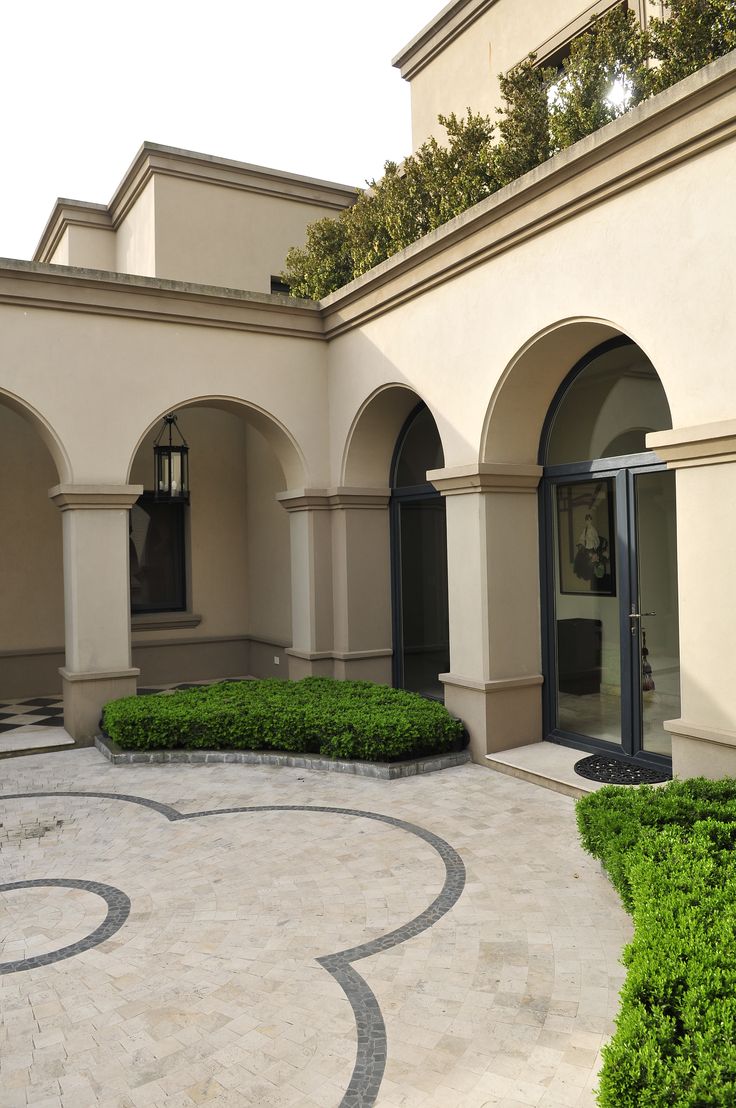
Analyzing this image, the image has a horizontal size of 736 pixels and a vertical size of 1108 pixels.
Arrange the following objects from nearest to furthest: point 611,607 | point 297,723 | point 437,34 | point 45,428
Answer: point 611,607, point 297,723, point 45,428, point 437,34

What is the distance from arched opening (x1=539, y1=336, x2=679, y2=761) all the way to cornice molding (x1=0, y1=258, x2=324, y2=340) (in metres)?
3.94

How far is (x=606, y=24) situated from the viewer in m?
7.95

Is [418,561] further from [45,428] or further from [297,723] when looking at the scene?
[45,428]

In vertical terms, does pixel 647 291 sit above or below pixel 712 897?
above

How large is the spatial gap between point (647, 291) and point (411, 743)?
4.48 m

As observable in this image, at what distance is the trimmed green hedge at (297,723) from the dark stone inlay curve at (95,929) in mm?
3088

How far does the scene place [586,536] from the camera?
26.7 ft

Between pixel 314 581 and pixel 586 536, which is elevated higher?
pixel 586 536

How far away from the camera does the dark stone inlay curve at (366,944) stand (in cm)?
346

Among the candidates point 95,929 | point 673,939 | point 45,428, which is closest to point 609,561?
point 673,939

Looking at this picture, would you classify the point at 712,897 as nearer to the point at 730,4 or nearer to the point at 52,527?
the point at 730,4

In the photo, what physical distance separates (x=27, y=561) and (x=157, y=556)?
1989 mm

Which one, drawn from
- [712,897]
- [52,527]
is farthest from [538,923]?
[52,527]

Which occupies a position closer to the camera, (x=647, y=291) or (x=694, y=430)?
(x=694, y=430)
